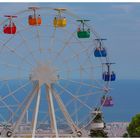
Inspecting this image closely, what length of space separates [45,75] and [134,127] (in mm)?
1869

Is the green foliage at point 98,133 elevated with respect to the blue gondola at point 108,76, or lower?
lower

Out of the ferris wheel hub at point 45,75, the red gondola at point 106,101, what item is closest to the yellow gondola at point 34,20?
the ferris wheel hub at point 45,75

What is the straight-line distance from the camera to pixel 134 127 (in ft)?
36.9

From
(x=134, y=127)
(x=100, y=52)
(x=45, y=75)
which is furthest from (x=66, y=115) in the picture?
(x=134, y=127)

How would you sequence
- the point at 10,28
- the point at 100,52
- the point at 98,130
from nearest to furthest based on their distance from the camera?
the point at 10,28, the point at 100,52, the point at 98,130

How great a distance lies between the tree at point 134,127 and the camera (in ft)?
36.2

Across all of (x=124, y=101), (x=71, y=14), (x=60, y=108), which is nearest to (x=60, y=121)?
(x=60, y=108)

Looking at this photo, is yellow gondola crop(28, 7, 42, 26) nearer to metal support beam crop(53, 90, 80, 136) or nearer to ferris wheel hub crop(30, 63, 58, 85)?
ferris wheel hub crop(30, 63, 58, 85)

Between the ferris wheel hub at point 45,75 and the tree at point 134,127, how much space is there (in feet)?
5.35

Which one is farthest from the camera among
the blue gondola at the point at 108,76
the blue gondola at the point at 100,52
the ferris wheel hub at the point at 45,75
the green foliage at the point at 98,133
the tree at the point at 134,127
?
the tree at the point at 134,127

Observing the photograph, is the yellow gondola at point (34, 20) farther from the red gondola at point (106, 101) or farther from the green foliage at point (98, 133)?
the green foliage at point (98, 133)

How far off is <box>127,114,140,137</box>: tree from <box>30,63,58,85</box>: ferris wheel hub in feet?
5.35

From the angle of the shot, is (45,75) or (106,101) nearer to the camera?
(45,75)

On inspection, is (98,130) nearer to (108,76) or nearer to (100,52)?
(108,76)
